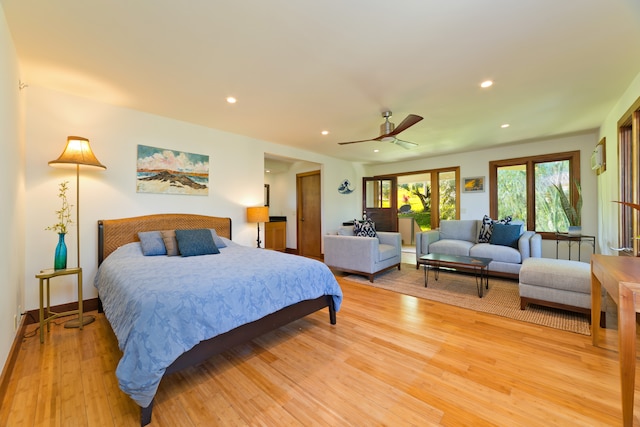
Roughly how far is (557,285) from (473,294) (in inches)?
36.0

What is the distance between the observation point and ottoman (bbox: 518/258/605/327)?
2.47m

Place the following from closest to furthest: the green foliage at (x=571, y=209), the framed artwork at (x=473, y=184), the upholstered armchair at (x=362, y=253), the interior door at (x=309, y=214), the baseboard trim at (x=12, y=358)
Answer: the baseboard trim at (x=12, y=358) → the upholstered armchair at (x=362, y=253) → the green foliage at (x=571, y=209) → the framed artwork at (x=473, y=184) → the interior door at (x=309, y=214)

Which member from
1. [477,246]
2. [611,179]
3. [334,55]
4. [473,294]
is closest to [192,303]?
[334,55]

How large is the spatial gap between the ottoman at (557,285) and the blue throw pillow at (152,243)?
13.4ft

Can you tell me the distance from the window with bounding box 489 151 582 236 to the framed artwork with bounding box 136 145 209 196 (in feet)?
19.2

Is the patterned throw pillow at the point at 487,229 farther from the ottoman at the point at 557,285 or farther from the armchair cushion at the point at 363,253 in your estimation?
the ottoman at the point at 557,285

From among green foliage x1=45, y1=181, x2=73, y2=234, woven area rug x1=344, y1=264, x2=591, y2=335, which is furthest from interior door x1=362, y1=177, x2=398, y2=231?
green foliage x1=45, y1=181, x2=73, y2=234

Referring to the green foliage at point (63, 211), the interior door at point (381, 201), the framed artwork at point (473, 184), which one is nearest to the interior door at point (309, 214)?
the interior door at point (381, 201)

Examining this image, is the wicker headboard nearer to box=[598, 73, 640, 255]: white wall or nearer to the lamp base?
the lamp base

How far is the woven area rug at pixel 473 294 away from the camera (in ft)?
8.41

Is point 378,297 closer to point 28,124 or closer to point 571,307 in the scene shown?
point 571,307

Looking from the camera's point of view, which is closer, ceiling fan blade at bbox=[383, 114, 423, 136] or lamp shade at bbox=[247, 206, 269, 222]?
ceiling fan blade at bbox=[383, 114, 423, 136]

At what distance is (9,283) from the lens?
1.86 metres

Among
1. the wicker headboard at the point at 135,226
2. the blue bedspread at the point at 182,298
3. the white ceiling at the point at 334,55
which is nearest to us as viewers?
the blue bedspread at the point at 182,298
